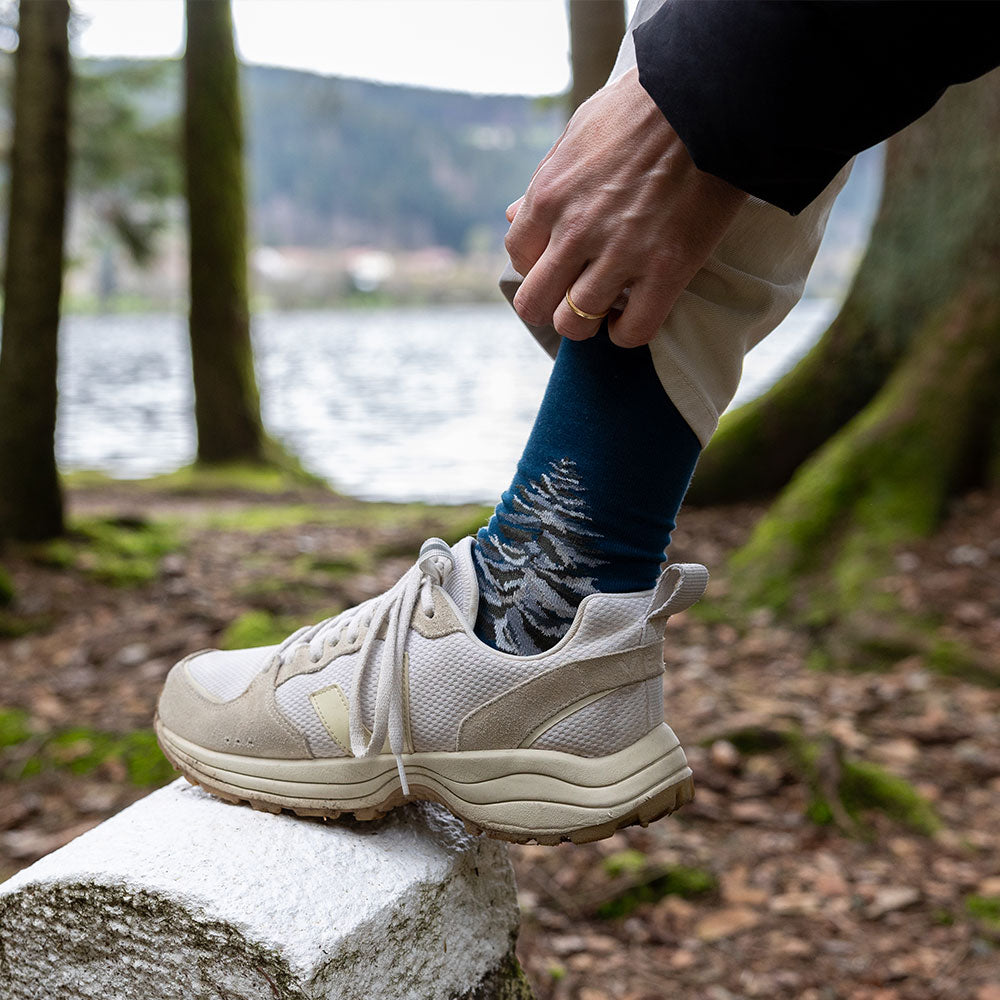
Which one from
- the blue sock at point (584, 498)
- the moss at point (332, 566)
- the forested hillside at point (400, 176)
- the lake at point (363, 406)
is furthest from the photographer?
the forested hillside at point (400, 176)

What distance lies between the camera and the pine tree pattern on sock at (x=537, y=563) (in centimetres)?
136

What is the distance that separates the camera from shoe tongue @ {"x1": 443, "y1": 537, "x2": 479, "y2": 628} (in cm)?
145

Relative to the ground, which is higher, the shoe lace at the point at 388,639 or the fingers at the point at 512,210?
the fingers at the point at 512,210

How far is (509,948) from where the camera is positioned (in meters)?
1.60

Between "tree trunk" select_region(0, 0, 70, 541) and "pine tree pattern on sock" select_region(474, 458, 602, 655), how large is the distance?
13.1ft

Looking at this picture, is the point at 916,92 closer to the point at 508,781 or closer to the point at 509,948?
the point at 508,781

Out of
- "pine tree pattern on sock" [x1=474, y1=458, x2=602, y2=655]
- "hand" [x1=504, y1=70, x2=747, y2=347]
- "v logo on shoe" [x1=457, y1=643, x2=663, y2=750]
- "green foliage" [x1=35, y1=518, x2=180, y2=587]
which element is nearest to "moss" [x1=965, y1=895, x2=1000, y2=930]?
"v logo on shoe" [x1=457, y1=643, x2=663, y2=750]

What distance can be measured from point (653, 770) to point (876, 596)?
242 cm

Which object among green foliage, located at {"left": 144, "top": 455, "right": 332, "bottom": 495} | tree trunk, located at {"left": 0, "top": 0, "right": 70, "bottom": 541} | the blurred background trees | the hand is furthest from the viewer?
green foliage, located at {"left": 144, "top": 455, "right": 332, "bottom": 495}

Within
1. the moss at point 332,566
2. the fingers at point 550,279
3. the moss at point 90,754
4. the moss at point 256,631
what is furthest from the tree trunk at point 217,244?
the fingers at point 550,279

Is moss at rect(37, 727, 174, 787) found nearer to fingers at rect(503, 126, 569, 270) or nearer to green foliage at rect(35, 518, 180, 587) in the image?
green foliage at rect(35, 518, 180, 587)

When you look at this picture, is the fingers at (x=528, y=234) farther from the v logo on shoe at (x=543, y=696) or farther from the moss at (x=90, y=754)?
the moss at (x=90, y=754)

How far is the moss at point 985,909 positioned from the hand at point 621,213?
1790 millimetres

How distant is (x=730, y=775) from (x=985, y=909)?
2.42 feet
